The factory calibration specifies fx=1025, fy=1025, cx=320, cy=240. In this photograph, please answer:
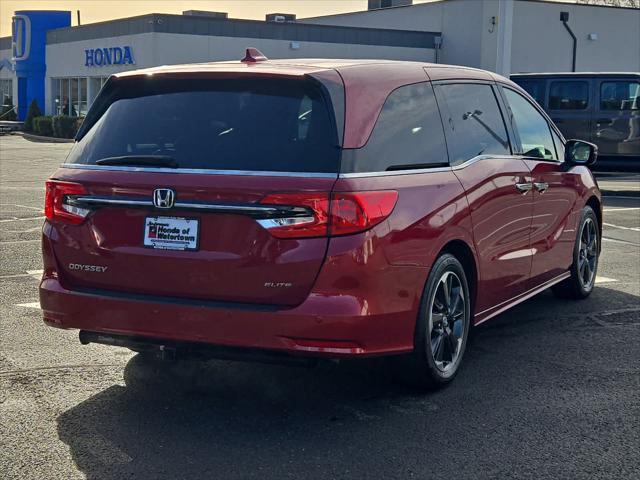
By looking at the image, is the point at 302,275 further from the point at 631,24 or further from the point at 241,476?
the point at 631,24

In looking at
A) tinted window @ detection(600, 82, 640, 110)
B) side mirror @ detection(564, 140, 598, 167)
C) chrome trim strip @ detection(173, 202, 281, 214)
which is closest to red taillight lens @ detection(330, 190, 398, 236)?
chrome trim strip @ detection(173, 202, 281, 214)

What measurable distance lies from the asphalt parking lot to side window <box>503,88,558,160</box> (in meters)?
1.23

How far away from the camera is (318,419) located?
16.3 ft

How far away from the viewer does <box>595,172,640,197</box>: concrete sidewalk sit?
1789 cm

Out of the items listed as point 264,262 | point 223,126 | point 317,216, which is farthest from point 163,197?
point 317,216

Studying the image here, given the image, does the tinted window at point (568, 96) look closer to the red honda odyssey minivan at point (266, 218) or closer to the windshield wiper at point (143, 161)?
the red honda odyssey minivan at point (266, 218)

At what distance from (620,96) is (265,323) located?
16339 millimetres

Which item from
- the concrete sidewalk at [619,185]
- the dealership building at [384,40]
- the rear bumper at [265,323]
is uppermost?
the dealership building at [384,40]

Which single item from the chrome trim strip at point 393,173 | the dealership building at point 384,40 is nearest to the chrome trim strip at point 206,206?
the chrome trim strip at point 393,173

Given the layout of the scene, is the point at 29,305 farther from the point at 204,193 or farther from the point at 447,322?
the point at 447,322

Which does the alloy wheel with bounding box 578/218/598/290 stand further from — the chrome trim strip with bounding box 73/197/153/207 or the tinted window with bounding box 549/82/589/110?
the tinted window with bounding box 549/82/589/110

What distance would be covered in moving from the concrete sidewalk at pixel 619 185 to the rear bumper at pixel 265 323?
13760 mm

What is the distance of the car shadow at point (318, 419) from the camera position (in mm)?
4359

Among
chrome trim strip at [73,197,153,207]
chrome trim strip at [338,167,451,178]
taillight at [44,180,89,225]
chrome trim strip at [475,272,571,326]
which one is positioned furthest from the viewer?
chrome trim strip at [475,272,571,326]
